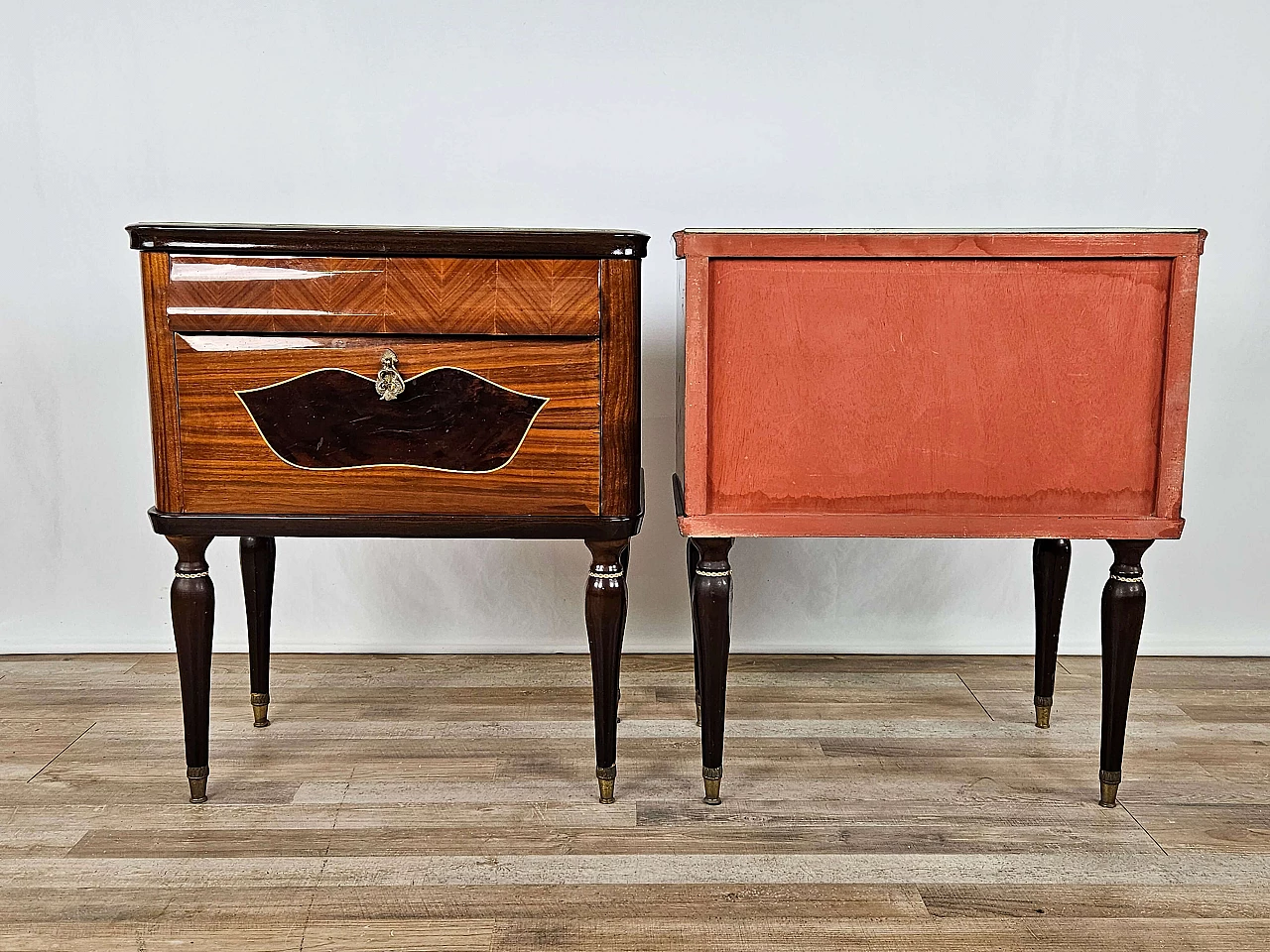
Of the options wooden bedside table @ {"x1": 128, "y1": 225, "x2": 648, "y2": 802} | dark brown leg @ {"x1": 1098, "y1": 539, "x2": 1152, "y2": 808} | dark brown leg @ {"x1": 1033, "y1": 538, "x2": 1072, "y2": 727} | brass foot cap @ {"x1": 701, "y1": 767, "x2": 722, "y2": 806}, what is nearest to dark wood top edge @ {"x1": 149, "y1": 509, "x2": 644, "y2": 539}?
wooden bedside table @ {"x1": 128, "y1": 225, "x2": 648, "y2": 802}

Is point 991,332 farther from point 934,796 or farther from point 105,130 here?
point 105,130

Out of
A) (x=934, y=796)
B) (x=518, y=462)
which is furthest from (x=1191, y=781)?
(x=518, y=462)

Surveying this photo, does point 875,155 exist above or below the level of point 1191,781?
above

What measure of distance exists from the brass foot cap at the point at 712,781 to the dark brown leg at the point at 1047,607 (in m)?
0.64

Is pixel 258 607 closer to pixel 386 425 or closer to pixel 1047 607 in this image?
pixel 386 425

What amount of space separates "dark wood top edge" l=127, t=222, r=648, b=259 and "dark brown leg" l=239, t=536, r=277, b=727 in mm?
578

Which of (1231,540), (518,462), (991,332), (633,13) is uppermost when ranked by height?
(633,13)

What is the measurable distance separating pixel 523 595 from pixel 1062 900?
1.25 metres

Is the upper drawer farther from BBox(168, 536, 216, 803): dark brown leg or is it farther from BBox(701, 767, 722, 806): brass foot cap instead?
BBox(701, 767, 722, 806): brass foot cap

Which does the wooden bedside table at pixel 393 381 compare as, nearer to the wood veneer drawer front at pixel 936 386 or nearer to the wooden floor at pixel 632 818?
the wood veneer drawer front at pixel 936 386

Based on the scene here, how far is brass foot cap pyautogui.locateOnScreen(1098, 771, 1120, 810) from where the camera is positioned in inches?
57.9

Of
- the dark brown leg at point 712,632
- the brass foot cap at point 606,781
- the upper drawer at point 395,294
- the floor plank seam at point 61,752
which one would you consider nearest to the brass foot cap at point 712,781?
the dark brown leg at point 712,632

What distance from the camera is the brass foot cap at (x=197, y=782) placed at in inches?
58.1

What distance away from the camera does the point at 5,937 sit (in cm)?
116
